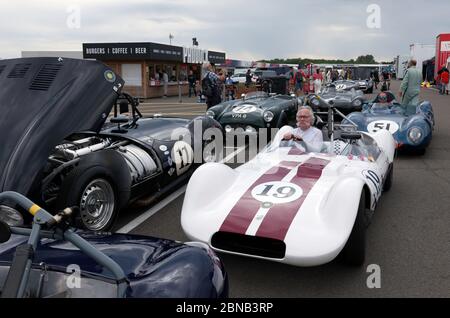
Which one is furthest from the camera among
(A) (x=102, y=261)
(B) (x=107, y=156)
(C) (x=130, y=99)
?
(C) (x=130, y=99)

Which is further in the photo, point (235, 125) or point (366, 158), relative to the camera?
point (235, 125)

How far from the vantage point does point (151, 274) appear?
79.9 inches

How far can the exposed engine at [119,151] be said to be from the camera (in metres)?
4.10

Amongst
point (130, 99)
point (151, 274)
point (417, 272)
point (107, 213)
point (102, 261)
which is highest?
point (130, 99)

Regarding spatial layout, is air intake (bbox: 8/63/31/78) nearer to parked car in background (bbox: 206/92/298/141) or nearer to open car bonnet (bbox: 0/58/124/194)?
open car bonnet (bbox: 0/58/124/194)

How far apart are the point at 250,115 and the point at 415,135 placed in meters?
3.13

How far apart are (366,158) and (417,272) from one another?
1582 millimetres

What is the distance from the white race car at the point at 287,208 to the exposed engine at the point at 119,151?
99cm

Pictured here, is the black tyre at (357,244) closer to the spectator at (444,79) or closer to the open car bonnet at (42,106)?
the open car bonnet at (42,106)

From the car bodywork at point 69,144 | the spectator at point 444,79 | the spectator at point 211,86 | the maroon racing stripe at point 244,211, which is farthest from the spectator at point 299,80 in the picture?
the maroon racing stripe at point 244,211

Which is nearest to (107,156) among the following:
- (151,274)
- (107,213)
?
(107,213)

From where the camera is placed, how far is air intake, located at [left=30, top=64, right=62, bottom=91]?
12.9ft

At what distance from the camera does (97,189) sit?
3.89 metres

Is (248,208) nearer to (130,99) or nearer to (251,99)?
(130,99)
